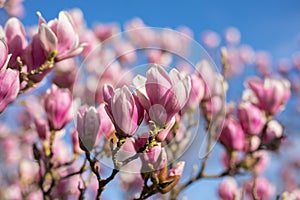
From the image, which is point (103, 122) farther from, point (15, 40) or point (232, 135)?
point (232, 135)

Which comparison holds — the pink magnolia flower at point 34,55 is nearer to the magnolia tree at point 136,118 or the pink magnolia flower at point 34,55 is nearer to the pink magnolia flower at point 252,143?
the magnolia tree at point 136,118

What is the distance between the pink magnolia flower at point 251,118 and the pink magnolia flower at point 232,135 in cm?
4

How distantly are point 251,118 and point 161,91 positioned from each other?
3.62ft

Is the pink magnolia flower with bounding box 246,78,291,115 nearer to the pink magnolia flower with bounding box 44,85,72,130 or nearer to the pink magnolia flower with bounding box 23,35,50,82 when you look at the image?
the pink magnolia flower with bounding box 44,85,72,130

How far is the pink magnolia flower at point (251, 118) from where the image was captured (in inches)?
80.8

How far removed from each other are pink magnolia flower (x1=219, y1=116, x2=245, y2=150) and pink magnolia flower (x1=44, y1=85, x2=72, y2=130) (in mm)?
787

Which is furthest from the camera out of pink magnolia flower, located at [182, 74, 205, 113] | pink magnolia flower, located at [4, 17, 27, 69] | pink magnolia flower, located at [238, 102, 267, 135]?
pink magnolia flower, located at [238, 102, 267, 135]

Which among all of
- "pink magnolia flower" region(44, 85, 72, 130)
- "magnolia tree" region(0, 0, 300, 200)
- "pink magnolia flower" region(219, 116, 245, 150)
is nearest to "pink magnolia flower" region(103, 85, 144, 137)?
"magnolia tree" region(0, 0, 300, 200)

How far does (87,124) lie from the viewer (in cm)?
122

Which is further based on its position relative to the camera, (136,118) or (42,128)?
(42,128)

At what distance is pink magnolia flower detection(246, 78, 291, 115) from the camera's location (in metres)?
2.09

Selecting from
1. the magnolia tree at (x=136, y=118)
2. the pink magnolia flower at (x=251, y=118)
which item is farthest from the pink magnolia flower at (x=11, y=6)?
the pink magnolia flower at (x=251, y=118)

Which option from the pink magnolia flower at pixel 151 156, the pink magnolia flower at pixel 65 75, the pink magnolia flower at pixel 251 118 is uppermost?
the pink magnolia flower at pixel 65 75

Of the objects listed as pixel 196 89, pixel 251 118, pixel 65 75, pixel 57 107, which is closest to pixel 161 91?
pixel 57 107
